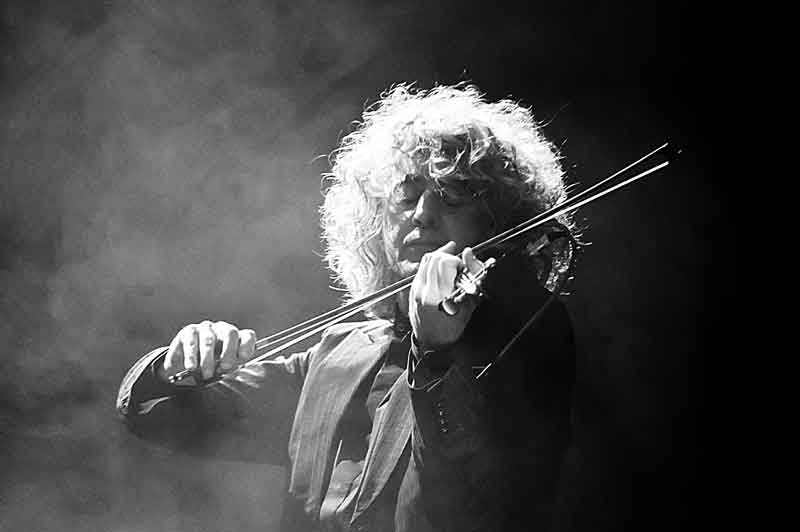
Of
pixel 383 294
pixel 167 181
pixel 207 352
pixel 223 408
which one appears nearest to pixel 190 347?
pixel 207 352

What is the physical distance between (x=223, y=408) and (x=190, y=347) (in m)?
0.19

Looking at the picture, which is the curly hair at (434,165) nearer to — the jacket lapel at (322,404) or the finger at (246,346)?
the jacket lapel at (322,404)

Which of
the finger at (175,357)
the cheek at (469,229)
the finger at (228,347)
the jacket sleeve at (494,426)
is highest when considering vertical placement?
the cheek at (469,229)

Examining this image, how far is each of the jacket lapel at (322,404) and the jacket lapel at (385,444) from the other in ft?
0.27

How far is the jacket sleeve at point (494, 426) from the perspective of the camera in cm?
102

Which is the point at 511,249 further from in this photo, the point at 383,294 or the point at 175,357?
the point at 175,357

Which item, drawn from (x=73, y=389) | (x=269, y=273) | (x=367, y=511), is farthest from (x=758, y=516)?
(x=73, y=389)

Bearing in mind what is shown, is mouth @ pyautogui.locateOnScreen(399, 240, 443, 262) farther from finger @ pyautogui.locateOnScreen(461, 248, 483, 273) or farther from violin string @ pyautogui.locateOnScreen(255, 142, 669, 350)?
finger @ pyautogui.locateOnScreen(461, 248, 483, 273)

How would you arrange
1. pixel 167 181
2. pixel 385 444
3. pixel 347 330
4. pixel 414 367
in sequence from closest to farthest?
pixel 414 367 → pixel 385 444 → pixel 347 330 → pixel 167 181

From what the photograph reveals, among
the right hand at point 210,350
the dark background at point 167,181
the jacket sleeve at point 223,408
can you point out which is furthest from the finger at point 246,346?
the dark background at point 167,181

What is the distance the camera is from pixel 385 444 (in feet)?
3.84

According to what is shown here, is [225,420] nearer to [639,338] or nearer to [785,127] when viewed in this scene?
[639,338]

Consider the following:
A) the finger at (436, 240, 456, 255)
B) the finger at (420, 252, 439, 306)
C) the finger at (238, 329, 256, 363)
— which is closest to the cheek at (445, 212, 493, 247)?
the finger at (436, 240, 456, 255)

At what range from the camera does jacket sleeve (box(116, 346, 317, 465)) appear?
125 cm
